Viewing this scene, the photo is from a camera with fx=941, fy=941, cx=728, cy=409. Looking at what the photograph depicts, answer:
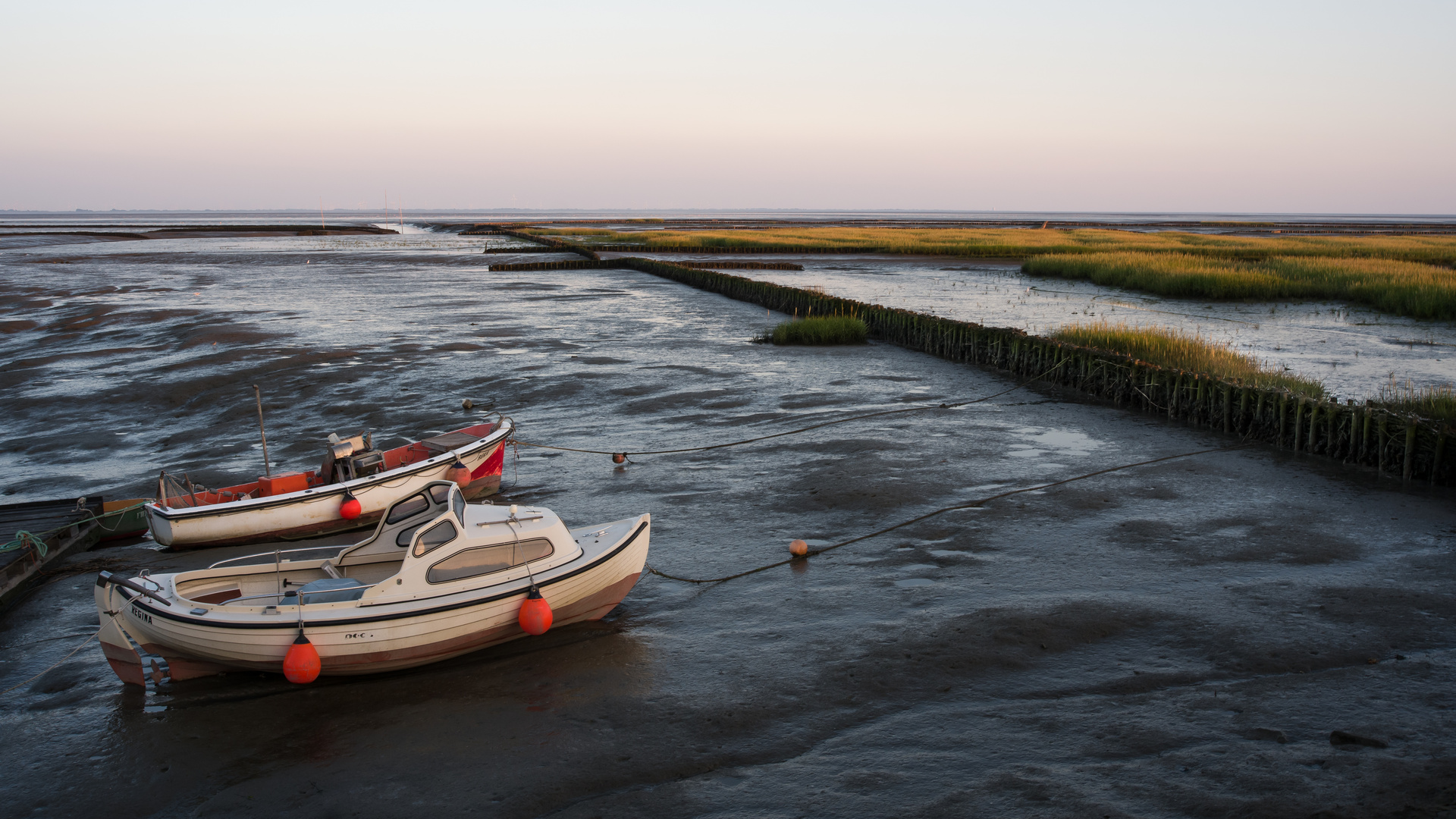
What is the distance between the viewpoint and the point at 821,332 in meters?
30.4

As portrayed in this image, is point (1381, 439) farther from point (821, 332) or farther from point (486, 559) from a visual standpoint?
point (821, 332)

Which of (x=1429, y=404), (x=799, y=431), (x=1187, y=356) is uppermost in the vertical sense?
(x=1187, y=356)

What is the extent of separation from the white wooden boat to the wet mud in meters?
0.42

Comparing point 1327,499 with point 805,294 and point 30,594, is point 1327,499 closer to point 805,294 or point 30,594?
point 30,594

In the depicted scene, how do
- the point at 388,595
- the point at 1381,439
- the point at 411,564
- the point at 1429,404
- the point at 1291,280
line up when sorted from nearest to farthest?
the point at 388,595 → the point at 411,564 → the point at 1381,439 → the point at 1429,404 → the point at 1291,280

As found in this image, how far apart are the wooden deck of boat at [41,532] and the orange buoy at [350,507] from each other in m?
3.20

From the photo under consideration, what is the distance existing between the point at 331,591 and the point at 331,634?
1.66 feet

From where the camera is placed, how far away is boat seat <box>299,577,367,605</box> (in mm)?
9289

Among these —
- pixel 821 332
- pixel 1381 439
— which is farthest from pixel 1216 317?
pixel 1381 439

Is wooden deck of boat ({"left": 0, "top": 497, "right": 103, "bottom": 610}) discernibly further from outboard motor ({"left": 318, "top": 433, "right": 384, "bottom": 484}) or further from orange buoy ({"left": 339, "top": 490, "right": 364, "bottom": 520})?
orange buoy ({"left": 339, "top": 490, "right": 364, "bottom": 520})

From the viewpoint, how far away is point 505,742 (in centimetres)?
815

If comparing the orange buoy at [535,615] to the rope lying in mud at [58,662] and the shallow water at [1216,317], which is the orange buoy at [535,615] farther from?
the shallow water at [1216,317]

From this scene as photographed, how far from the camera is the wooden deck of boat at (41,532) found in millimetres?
11516

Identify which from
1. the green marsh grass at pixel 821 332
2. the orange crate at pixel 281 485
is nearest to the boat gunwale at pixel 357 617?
the orange crate at pixel 281 485
